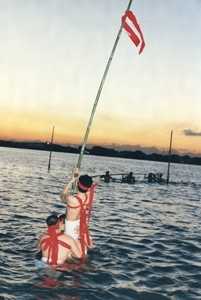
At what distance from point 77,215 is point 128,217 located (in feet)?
36.4

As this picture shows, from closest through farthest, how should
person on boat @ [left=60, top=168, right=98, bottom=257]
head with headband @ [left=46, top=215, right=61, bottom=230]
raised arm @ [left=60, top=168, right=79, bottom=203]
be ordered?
raised arm @ [left=60, top=168, right=79, bottom=203] < head with headband @ [left=46, top=215, right=61, bottom=230] < person on boat @ [left=60, top=168, right=98, bottom=257]

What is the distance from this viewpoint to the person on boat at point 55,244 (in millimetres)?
8375

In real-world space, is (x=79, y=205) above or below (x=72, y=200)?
below

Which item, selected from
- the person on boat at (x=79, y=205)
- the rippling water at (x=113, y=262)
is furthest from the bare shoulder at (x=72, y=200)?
the rippling water at (x=113, y=262)

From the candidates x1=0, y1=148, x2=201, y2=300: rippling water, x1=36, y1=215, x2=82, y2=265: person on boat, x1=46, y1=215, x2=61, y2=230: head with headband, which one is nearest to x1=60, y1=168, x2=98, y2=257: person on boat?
x1=36, y1=215, x2=82, y2=265: person on boat

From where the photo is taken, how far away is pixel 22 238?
12633 mm

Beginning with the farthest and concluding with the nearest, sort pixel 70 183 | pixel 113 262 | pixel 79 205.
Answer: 1. pixel 113 262
2. pixel 79 205
3. pixel 70 183

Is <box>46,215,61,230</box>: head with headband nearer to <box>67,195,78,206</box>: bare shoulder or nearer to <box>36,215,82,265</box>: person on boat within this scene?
<box>36,215,82,265</box>: person on boat

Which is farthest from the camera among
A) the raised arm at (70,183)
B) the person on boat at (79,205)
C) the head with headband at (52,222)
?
the person on boat at (79,205)

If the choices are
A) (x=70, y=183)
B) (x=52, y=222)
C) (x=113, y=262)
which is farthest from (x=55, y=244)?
(x=113, y=262)

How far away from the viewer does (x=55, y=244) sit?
27.7 feet

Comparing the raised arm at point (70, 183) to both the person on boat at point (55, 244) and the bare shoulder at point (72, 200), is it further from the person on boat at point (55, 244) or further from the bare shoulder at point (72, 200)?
the person on boat at point (55, 244)

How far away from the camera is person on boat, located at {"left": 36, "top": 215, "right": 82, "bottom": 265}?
330 inches

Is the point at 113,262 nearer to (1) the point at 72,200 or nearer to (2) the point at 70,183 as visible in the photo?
(1) the point at 72,200
